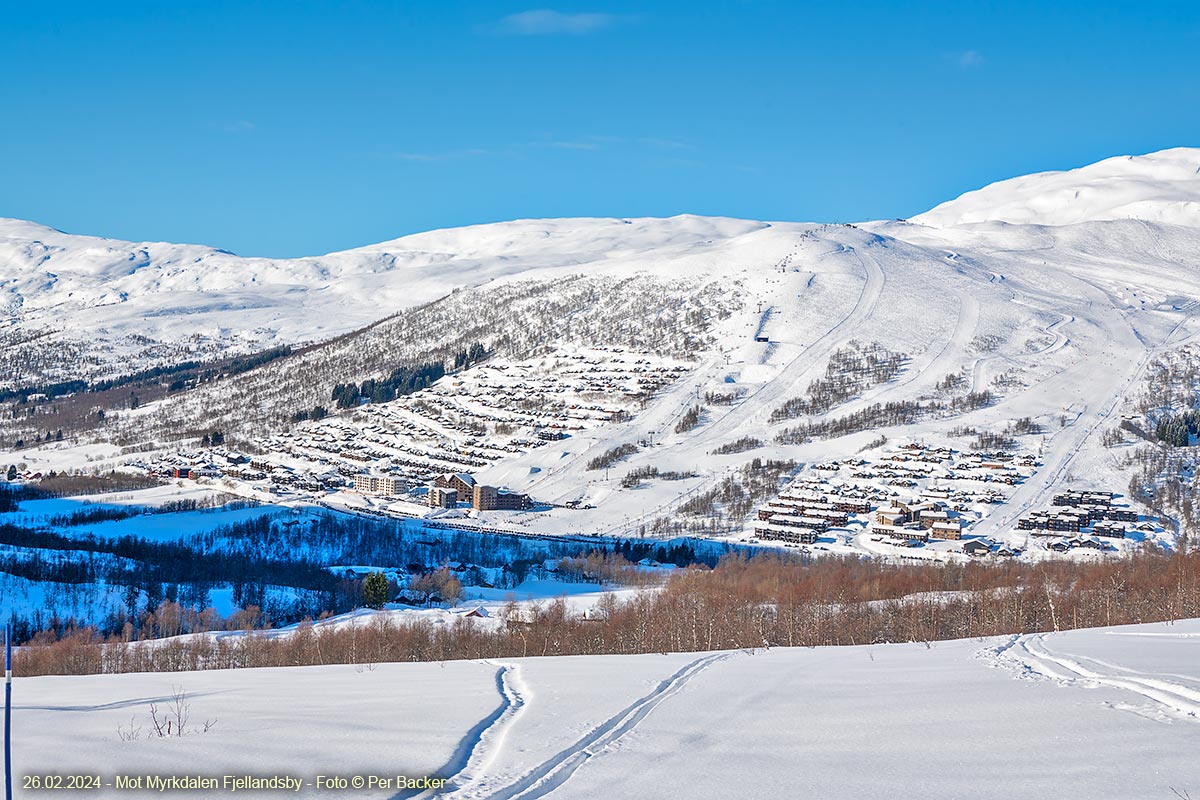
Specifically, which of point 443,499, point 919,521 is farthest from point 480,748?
point 443,499

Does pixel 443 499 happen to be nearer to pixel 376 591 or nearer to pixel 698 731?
pixel 376 591

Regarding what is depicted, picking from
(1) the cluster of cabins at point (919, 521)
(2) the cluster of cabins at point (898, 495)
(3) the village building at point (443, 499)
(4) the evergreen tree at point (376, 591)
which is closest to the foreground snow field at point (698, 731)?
(4) the evergreen tree at point (376, 591)

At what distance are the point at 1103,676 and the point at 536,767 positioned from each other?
880 cm

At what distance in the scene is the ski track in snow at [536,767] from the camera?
30.2 feet

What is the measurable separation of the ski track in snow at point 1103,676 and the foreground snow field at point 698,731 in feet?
0.16

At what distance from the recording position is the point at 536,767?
9.92 m

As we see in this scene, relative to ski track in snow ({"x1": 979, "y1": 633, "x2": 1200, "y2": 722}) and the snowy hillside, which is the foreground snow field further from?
→ the snowy hillside

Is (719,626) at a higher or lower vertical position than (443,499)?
lower

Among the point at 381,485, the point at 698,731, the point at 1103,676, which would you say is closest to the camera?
the point at 698,731

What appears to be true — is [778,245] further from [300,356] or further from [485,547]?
[485,547]

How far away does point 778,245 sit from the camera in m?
198

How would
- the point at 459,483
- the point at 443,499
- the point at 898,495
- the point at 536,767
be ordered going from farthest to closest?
the point at 459,483 → the point at 443,499 → the point at 898,495 → the point at 536,767

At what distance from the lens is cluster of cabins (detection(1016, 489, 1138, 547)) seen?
246 ft

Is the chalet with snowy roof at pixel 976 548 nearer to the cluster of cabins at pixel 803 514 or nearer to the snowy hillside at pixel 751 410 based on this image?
the snowy hillside at pixel 751 410
